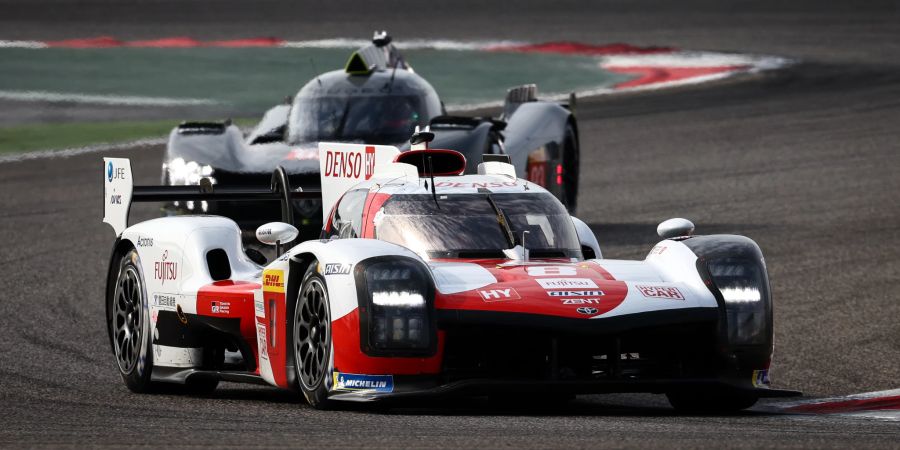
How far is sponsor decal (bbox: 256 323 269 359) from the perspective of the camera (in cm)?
905

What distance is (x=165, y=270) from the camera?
10.0m

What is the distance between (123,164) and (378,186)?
206cm

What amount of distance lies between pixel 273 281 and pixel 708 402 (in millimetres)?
2156

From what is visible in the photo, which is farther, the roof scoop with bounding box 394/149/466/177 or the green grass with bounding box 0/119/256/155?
the green grass with bounding box 0/119/256/155

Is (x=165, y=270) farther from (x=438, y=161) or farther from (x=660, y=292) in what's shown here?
(x=660, y=292)

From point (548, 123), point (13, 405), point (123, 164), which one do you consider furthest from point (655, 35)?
point (13, 405)

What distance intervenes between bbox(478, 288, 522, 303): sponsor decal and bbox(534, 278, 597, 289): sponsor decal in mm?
170

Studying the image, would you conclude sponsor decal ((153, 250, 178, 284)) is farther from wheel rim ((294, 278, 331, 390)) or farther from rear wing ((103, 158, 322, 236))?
wheel rim ((294, 278, 331, 390))

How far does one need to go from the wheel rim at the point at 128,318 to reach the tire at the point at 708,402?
3.04m

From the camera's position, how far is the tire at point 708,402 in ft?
28.1

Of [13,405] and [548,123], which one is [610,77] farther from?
[13,405]

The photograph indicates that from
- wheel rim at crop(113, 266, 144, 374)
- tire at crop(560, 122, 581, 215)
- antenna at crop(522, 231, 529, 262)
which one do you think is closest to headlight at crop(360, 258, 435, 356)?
antenna at crop(522, 231, 529, 262)

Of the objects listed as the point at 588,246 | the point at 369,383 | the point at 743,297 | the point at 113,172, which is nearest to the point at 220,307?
the point at 369,383

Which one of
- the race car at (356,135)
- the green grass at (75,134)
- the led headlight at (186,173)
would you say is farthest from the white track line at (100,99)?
the led headlight at (186,173)
